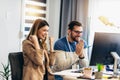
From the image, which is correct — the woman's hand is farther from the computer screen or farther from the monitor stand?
the monitor stand

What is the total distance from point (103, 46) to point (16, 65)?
0.87 m

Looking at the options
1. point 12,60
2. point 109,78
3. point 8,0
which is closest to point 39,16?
point 8,0

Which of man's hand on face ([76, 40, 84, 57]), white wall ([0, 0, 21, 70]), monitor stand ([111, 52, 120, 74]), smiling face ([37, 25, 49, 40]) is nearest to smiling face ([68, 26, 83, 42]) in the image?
man's hand on face ([76, 40, 84, 57])

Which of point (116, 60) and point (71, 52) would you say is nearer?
point (116, 60)

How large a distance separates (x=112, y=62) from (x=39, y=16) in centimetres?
253

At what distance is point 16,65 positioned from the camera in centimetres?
Result: 246

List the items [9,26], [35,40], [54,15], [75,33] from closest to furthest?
[35,40]
[75,33]
[9,26]
[54,15]

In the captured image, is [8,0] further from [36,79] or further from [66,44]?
[36,79]

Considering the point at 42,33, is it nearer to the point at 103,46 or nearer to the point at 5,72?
the point at 103,46

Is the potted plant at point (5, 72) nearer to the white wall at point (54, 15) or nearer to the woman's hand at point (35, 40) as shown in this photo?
the white wall at point (54, 15)

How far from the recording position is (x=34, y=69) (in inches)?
103

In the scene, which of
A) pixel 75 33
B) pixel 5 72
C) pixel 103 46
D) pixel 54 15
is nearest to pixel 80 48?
pixel 75 33

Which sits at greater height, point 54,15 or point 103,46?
point 54,15

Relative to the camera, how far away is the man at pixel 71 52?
9.15ft
